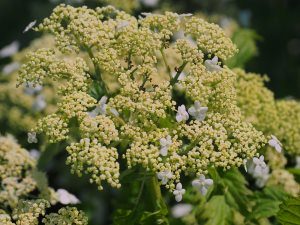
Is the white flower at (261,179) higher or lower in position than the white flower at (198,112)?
higher

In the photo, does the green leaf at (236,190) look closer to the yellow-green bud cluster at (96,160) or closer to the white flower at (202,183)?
the white flower at (202,183)

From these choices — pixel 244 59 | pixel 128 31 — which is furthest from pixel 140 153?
pixel 244 59

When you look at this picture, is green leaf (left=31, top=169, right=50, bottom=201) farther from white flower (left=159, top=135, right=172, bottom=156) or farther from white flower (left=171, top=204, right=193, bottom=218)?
white flower (left=159, top=135, right=172, bottom=156)

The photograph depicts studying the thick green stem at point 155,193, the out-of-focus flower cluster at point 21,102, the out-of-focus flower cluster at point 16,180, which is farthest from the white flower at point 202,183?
the out-of-focus flower cluster at point 21,102

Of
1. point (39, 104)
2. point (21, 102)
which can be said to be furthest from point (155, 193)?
point (21, 102)

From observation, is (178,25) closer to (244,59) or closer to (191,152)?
(191,152)

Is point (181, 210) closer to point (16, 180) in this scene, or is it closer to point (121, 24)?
point (16, 180)

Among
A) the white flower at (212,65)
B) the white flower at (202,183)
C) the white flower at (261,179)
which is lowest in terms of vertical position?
the white flower at (202,183)
